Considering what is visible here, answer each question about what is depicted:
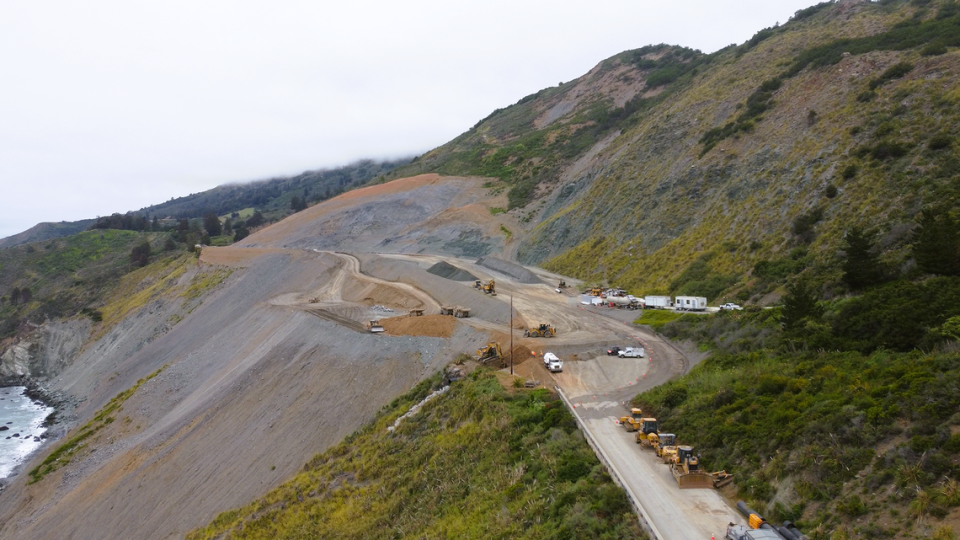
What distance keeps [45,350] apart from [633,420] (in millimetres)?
92718

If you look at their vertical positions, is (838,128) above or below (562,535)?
above

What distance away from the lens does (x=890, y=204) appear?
1384 inches

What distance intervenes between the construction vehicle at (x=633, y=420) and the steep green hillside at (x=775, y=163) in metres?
15.3

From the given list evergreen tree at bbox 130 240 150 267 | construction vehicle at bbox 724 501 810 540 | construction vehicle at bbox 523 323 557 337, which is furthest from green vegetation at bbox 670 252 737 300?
evergreen tree at bbox 130 240 150 267

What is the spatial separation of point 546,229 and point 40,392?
2719 inches

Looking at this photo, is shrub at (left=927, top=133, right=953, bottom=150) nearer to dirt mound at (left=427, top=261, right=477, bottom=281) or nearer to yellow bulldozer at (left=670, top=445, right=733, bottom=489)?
yellow bulldozer at (left=670, top=445, right=733, bottom=489)

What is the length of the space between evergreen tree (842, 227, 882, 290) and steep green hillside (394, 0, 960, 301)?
1.11m

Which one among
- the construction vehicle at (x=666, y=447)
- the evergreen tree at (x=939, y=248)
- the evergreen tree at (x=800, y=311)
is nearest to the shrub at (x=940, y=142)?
the evergreen tree at (x=939, y=248)

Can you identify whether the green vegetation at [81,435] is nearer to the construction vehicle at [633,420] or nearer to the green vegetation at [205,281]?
the green vegetation at [205,281]

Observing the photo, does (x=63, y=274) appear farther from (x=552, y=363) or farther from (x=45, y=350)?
(x=552, y=363)

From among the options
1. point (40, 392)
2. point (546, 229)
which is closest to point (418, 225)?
point (546, 229)

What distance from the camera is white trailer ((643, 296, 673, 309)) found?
4353cm

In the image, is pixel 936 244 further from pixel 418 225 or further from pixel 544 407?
pixel 418 225

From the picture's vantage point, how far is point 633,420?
72.6 feet
